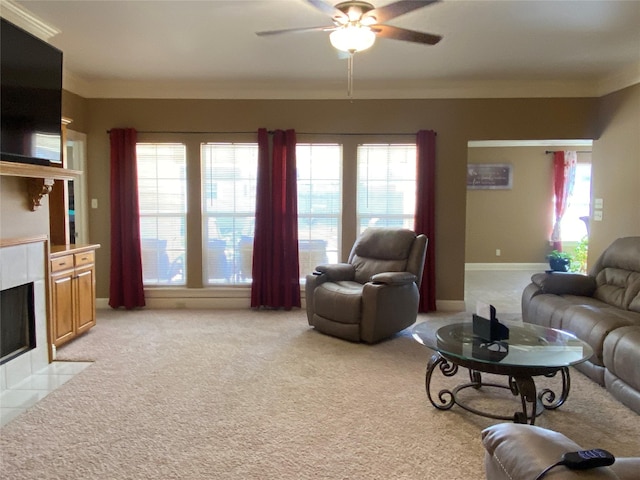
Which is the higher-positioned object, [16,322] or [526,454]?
[526,454]

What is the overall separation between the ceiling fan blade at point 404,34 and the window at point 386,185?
96.0 inches

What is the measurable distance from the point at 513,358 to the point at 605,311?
133cm

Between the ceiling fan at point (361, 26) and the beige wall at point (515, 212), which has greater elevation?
the ceiling fan at point (361, 26)

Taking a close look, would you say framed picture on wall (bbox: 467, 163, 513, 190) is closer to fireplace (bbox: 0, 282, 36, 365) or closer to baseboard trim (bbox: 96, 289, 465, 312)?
baseboard trim (bbox: 96, 289, 465, 312)

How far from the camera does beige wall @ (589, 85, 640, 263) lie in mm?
4562

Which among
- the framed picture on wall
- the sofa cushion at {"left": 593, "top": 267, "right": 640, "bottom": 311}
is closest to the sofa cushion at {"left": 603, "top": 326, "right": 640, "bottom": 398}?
the sofa cushion at {"left": 593, "top": 267, "right": 640, "bottom": 311}

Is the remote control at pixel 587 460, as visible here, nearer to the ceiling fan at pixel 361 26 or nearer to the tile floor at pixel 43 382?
the ceiling fan at pixel 361 26

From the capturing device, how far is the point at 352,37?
109 inches

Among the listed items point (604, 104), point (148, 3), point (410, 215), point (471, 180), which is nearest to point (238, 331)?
point (410, 215)

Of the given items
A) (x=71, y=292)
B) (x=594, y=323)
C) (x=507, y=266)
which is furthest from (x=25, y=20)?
(x=507, y=266)

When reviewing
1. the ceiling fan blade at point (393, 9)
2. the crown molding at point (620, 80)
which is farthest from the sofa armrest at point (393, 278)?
the crown molding at point (620, 80)

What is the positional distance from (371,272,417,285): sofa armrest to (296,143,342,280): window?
1.42m

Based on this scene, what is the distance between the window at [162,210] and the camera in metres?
5.36

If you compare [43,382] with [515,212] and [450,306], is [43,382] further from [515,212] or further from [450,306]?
[515,212]
